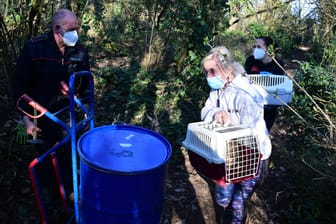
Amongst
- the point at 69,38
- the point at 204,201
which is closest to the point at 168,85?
the point at 204,201

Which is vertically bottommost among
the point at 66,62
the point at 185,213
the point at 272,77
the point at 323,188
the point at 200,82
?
the point at 185,213

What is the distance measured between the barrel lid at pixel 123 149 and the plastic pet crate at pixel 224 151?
34 centimetres

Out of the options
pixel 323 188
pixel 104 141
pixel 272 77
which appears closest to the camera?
pixel 104 141

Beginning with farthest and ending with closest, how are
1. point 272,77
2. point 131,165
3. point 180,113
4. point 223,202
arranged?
point 180,113
point 272,77
point 223,202
point 131,165

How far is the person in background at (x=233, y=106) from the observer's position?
261 centimetres

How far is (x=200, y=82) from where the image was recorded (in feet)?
20.2

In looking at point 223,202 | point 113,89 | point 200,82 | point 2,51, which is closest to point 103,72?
point 113,89

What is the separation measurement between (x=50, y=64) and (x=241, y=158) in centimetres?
169

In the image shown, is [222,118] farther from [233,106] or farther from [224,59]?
[224,59]

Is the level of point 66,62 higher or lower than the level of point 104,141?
higher

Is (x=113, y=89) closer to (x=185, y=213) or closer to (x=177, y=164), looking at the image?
(x=177, y=164)

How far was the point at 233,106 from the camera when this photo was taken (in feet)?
8.81

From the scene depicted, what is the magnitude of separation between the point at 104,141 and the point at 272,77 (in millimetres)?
2433

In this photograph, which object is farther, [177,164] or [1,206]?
[177,164]
